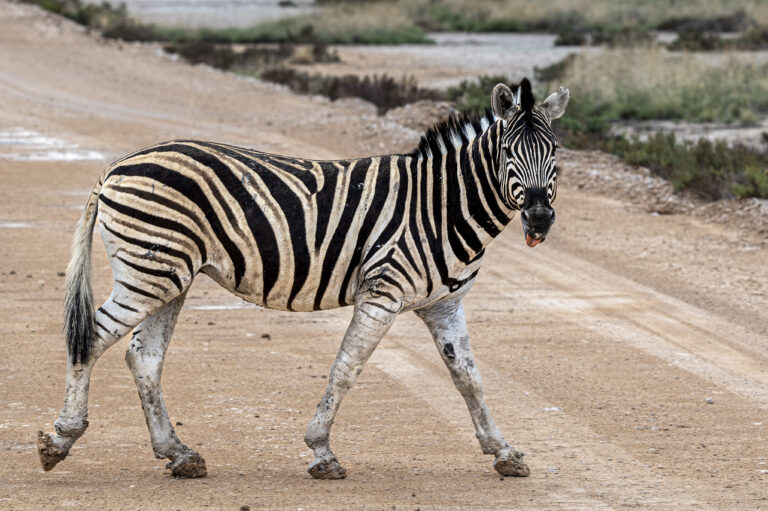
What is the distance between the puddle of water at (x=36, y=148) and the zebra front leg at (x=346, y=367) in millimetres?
12575

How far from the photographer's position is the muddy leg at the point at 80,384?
5.78 meters

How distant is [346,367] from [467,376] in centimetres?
75

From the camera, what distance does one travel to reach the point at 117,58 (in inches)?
1138

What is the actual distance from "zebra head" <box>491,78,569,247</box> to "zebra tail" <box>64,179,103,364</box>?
2350 mm

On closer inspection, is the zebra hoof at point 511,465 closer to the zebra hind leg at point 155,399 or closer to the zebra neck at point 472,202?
the zebra neck at point 472,202

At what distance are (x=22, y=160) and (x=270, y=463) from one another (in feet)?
40.8

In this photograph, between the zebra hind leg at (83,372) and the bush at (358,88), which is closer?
the zebra hind leg at (83,372)

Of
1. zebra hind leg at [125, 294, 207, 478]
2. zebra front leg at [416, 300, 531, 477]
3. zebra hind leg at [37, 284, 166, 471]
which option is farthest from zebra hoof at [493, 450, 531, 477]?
zebra hind leg at [37, 284, 166, 471]

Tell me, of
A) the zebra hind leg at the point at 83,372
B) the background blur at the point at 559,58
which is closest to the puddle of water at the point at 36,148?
the background blur at the point at 559,58

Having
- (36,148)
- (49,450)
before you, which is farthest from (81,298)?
(36,148)

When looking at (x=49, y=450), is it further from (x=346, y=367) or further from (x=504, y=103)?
(x=504, y=103)

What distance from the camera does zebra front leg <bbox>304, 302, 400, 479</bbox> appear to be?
230 inches

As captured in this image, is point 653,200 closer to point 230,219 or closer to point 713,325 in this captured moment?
point 713,325

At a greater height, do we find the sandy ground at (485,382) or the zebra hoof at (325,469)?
the zebra hoof at (325,469)
